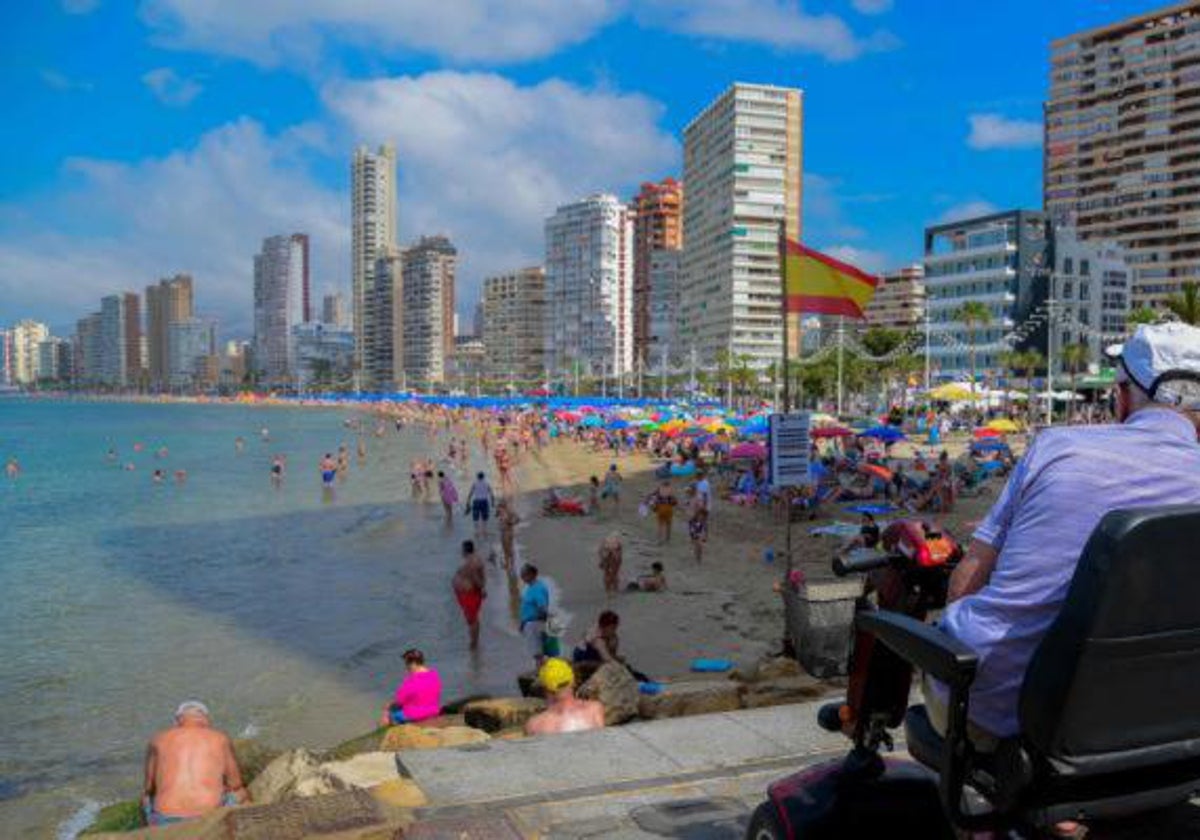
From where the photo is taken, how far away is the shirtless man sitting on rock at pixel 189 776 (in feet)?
17.7

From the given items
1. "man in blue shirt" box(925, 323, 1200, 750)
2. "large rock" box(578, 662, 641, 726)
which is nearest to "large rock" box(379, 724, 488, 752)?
"large rock" box(578, 662, 641, 726)

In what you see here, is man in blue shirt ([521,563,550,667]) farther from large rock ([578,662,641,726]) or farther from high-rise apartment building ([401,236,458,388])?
high-rise apartment building ([401,236,458,388])

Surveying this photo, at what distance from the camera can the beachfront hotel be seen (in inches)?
7589

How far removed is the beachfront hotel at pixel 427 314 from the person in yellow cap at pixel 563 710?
620ft

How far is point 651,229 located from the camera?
16088cm

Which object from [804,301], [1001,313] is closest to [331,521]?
[804,301]

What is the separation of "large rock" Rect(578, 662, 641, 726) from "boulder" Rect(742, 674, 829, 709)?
77cm

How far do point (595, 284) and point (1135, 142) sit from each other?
83884 millimetres

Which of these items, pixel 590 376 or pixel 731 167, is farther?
pixel 590 376

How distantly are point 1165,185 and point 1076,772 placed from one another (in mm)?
103348

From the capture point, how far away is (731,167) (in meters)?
118

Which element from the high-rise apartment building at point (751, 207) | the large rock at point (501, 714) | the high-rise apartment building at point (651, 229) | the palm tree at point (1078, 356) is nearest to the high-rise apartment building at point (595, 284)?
the high-rise apartment building at point (651, 229)

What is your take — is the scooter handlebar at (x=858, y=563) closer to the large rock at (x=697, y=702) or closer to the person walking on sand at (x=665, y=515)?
the large rock at (x=697, y=702)

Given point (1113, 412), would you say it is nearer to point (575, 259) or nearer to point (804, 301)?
point (804, 301)
